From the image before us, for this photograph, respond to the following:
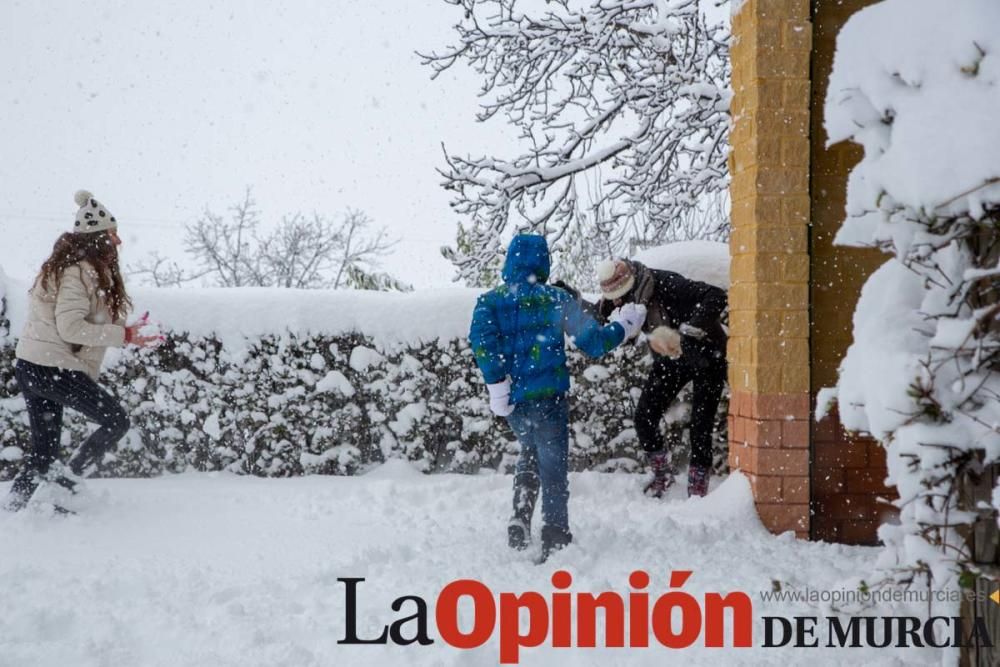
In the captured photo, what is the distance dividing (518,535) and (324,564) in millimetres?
964

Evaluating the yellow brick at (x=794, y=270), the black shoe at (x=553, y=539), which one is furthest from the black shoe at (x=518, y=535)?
the yellow brick at (x=794, y=270)

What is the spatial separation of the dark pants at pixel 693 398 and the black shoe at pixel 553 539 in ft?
5.19

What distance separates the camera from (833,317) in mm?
4406

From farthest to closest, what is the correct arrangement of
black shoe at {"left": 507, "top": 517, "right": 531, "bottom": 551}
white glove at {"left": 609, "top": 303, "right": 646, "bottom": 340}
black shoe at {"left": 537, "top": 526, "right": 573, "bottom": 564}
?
1. white glove at {"left": 609, "top": 303, "right": 646, "bottom": 340}
2. black shoe at {"left": 507, "top": 517, "right": 531, "bottom": 551}
3. black shoe at {"left": 537, "top": 526, "right": 573, "bottom": 564}

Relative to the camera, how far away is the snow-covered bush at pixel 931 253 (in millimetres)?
1868

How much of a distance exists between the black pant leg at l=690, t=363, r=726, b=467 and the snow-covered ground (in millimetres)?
346

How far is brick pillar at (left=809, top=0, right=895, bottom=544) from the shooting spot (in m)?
4.38

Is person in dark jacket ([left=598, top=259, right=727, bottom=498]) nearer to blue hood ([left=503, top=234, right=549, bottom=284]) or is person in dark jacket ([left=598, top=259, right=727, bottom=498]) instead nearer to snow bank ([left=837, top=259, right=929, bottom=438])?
blue hood ([left=503, top=234, right=549, bottom=284])

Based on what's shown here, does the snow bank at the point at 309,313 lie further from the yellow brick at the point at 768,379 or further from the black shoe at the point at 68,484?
the yellow brick at the point at 768,379

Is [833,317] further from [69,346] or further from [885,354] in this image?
[69,346]

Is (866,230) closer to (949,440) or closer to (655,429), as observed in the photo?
(949,440)

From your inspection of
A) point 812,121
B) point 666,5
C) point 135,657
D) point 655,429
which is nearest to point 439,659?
point 135,657

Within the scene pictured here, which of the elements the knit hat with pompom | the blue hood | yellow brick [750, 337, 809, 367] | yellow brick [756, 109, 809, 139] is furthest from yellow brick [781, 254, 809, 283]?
the blue hood

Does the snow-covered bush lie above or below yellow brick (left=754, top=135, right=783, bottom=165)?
below
